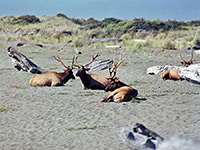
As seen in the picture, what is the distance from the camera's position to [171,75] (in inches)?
564

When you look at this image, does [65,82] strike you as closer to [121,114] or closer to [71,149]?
[121,114]

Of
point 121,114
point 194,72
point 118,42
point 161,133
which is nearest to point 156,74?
point 194,72

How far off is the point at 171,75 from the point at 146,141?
8.92 meters

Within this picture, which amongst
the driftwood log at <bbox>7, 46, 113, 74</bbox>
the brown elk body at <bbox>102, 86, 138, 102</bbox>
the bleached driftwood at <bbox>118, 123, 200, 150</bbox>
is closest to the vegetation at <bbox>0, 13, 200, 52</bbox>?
the driftwood log at <bbox>7, 46, 113, 74</bbox>

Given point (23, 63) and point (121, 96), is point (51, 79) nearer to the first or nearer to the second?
point (23, 63)

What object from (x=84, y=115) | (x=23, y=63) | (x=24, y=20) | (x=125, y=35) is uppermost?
(x=24, y=20)

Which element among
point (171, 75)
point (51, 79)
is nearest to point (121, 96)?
point (51, 79)

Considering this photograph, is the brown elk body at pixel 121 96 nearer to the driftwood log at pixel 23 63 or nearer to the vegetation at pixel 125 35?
the driftwood log at pixel 23 63

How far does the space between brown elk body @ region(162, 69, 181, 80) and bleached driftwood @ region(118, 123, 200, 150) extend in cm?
824

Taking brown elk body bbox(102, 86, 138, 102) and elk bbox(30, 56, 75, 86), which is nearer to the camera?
brown elk body bbox(102, 86, 138, 102)

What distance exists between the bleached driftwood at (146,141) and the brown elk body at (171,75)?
27.0ft

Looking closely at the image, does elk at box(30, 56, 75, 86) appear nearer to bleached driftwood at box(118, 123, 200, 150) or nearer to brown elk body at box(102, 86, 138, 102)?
brown elk body at box(102, 86, 138, 102)

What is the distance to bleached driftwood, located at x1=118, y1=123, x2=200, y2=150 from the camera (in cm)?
569

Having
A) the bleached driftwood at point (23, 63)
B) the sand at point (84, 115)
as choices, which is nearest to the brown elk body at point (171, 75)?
the sand at point (84, 115)
